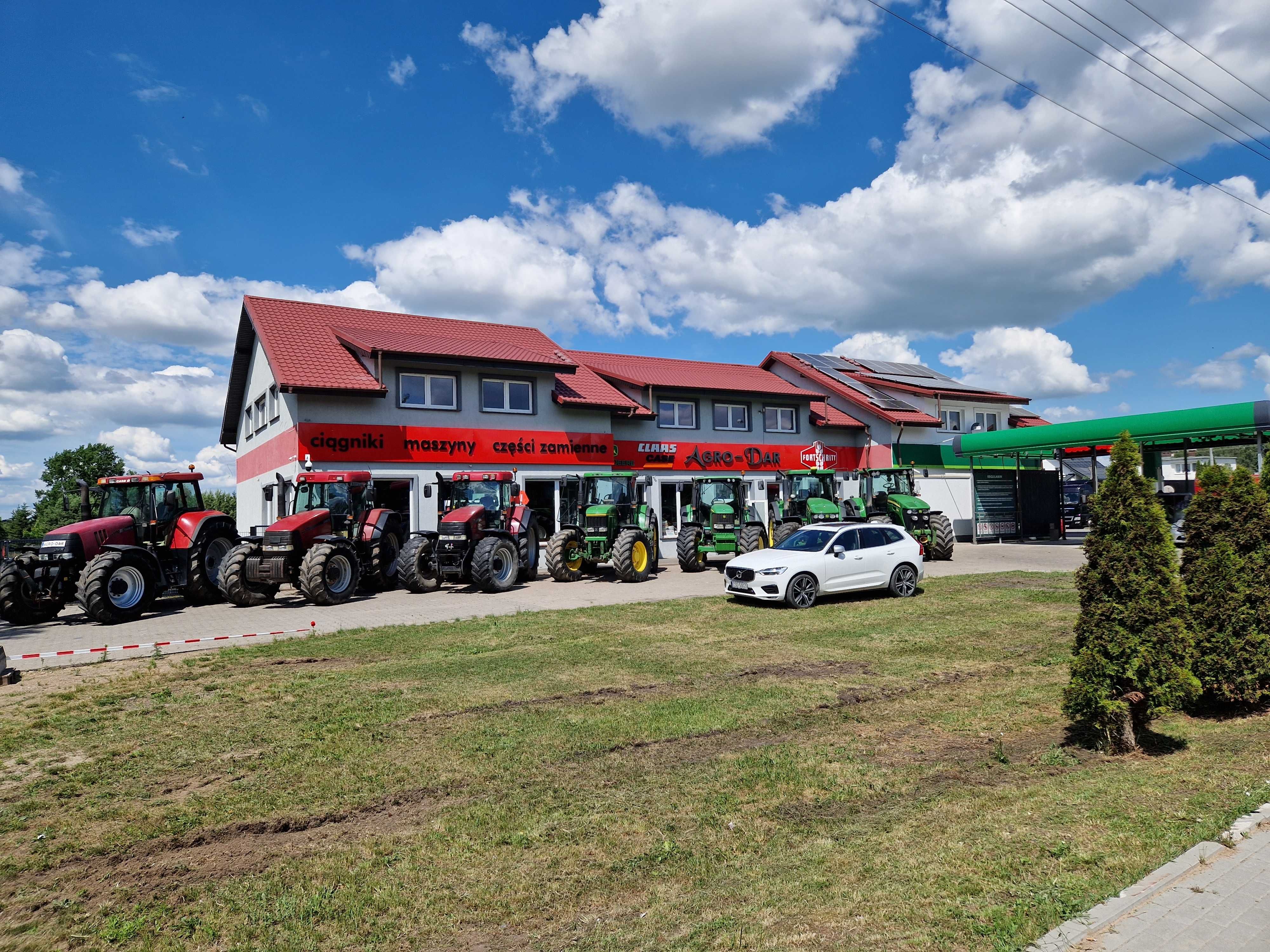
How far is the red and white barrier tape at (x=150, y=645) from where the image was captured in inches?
409

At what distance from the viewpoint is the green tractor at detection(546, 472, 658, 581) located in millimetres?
17859

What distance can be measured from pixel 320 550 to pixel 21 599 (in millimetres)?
4847

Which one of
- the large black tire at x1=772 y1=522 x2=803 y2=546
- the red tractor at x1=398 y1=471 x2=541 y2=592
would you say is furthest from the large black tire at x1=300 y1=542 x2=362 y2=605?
the large black tire at x1=772 y1=522 x2=803 y2=546

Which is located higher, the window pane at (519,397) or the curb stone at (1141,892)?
the window pane at (519,397)

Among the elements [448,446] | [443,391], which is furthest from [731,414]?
[448,446]

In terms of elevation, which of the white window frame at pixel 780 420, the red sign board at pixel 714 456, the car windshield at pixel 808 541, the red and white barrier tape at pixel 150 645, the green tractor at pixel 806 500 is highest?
the white window frame at pixel 780 420

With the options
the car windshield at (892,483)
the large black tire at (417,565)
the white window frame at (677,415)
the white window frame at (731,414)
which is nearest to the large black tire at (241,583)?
the large black tire at (417,565)

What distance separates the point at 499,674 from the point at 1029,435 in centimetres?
2463

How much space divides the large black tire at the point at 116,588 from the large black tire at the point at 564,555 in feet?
24.9

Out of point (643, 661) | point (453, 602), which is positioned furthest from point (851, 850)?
point (453, 602)

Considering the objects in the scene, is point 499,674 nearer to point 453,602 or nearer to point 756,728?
point 756,728

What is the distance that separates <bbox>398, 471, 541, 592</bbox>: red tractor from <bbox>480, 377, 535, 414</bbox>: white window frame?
4719mm

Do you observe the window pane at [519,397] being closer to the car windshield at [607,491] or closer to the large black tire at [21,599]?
the car windshield at [607,491]

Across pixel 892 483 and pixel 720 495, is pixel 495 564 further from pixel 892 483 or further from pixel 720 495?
pixel 892 483
